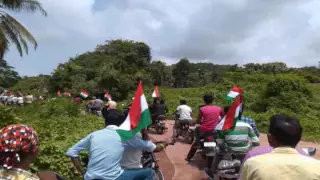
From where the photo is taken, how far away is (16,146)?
2434 mm

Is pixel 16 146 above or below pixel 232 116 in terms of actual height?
above

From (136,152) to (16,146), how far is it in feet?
7.94

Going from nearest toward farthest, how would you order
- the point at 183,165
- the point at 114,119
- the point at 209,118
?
the point at 114,119
the point at 209,118
the point at 183,165

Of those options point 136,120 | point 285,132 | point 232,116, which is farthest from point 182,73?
point 285,132

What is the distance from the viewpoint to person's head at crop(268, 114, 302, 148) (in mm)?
2709

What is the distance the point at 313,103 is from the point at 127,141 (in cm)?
2240

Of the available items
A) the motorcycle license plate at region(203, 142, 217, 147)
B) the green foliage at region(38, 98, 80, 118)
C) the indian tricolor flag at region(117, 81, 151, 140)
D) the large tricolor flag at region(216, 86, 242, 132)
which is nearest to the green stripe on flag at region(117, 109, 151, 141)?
the indian tricolor flag at region(117, 81, 151, 140)

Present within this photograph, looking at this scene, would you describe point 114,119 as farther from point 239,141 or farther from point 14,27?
point 14,27

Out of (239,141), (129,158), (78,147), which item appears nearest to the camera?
(78,147)

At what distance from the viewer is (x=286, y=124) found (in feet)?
8.95

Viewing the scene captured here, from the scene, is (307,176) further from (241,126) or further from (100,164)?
(241,126)

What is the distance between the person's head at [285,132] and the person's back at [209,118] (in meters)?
6.13

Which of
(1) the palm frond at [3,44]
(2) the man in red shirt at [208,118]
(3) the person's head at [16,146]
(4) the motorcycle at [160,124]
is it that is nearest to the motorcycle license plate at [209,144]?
(2) the man in red shirt at [208,118]

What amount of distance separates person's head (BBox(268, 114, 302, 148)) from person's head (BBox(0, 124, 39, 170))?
1.74 metres
